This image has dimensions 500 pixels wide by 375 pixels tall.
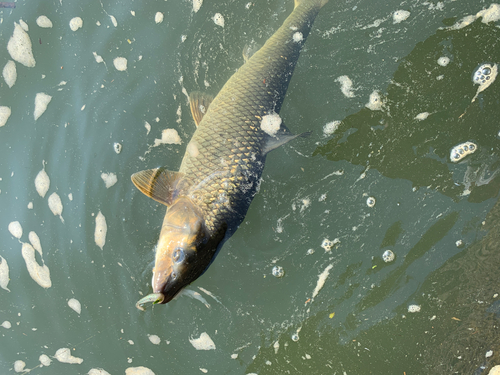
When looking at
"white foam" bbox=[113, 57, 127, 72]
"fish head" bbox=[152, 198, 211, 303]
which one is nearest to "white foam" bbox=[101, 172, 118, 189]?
"fish head" bbox=[152, 198, 211, 303]

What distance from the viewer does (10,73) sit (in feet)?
10.5

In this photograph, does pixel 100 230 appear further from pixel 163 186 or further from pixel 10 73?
pixel 10 73

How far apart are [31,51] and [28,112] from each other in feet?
2.24

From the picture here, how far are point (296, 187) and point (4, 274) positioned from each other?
3630 mm

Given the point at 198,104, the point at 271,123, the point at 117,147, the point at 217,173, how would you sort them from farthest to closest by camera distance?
1. the point at 117,147
2. the point at 198,104
3. the point at 271,123
4. the point at 217,173

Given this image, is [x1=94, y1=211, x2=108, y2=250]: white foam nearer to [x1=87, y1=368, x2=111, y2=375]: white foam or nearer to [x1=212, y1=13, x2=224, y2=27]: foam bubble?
[x1=87, y1=368, x2=111, y2=375]: white foam

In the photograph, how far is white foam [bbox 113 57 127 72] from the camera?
→ 3.20 m

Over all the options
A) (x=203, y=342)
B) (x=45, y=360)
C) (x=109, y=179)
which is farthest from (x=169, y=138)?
(x=45, y=360)

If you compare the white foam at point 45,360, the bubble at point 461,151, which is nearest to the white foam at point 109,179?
the white foam at point 45,360

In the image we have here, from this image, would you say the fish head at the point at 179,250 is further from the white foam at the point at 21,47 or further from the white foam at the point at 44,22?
the white foam at the point at 44,22

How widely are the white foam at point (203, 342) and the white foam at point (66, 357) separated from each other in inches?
55.3

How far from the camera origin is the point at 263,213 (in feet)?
10.2

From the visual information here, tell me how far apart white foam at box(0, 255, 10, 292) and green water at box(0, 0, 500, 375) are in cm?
64

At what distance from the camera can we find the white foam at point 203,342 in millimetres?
3186
